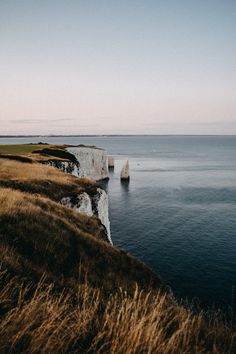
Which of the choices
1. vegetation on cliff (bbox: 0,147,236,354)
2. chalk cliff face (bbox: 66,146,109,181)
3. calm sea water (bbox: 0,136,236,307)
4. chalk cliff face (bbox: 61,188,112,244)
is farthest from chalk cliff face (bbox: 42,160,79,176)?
vegetation on cliff (bbox: 0,147,236,354)

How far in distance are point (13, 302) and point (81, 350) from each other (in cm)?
159

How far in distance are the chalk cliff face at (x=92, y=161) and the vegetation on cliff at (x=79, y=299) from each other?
62.1 meters

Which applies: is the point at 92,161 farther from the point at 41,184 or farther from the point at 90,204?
the point at 41,184

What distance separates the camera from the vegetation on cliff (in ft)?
12.1

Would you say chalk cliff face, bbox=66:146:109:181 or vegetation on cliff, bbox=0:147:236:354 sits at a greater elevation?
vegetation on cliff, bbox=0:147:236:354

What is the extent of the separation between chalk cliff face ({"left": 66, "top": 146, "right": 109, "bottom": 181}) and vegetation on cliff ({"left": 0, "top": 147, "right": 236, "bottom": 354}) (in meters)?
62.1

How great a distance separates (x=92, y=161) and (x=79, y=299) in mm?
80871

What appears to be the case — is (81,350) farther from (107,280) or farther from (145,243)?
(145,243)

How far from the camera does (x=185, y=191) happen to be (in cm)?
7088

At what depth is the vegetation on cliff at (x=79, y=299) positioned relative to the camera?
3693mm

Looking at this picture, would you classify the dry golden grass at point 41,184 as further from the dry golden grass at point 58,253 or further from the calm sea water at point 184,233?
the calm sea water at point 184,233

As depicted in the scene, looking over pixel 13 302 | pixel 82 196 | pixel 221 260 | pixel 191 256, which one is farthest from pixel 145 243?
pixel 13 302

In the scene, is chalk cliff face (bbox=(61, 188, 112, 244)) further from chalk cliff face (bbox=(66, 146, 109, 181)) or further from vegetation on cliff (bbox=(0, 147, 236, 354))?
chalk cliff face (bbox=(66, 146, 109, 181))

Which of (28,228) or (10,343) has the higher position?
(10,343)
